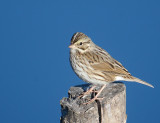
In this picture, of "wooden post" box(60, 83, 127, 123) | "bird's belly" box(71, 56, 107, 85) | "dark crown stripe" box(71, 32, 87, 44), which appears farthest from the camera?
"bird's belly" box(71, 56, 107, 85)

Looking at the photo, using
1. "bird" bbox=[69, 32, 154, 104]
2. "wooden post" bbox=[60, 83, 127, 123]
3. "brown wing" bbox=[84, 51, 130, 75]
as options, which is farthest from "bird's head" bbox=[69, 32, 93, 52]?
"wooden post" bbox=[60, 83, 127, 123]

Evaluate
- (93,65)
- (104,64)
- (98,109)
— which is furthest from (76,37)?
(98,109)

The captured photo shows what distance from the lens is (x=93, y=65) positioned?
169 inches

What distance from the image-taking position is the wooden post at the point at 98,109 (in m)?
3.21

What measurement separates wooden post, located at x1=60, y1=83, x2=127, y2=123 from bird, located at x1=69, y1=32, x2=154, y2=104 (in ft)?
1.85

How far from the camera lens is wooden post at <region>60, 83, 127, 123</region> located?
10.5 ft

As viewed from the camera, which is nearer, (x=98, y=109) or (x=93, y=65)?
(x=98, y=109)

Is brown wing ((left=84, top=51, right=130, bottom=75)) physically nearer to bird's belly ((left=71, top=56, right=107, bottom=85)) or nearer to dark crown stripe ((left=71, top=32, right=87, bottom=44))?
bird's belly ((left=71, top=56, right=107, bottom=85))

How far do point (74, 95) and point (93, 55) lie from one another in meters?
0.85

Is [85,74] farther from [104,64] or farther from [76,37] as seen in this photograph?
[76,37]

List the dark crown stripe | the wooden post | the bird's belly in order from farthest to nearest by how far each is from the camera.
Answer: the bird's belly
the dark crown stripe
the wooden post

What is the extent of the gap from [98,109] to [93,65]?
110cm

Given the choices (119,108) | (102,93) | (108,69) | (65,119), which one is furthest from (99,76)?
(65,119)

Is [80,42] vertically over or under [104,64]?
over
